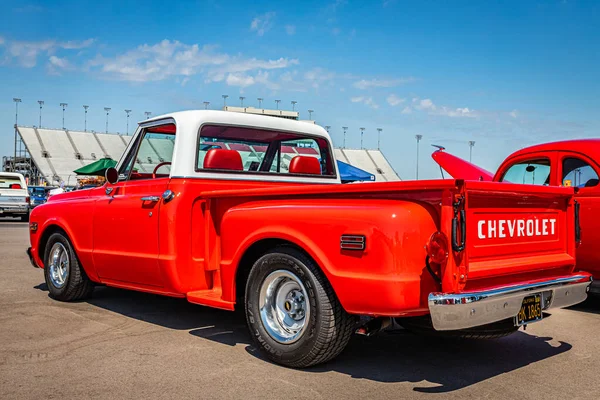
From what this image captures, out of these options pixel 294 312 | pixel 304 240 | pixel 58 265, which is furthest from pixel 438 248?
pixel 58 265

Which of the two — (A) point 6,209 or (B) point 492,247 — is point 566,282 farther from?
(A) point 6,209

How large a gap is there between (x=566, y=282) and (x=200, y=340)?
2972 millimetres

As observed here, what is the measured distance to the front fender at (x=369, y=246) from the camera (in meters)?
3.82

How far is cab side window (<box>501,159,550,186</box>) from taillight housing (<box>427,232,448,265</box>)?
4490 mm

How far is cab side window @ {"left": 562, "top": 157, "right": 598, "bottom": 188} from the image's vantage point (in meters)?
7.17

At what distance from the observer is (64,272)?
719 cm

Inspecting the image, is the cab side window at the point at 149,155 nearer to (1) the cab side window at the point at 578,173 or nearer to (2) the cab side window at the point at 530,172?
(2) the cab side window at the point at 530,172

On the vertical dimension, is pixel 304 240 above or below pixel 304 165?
below

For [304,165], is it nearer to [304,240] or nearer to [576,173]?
[304,240]

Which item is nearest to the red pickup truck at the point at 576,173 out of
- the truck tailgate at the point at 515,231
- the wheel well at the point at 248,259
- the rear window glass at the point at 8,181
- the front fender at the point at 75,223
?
the truck tailgate at the point at 515,231

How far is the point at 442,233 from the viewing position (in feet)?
12.5

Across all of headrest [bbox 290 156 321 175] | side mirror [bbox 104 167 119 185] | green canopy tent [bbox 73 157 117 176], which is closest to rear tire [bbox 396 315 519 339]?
headrest [bbox 290 156 321 175]

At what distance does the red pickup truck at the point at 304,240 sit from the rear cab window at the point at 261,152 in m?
0.02

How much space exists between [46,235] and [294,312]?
413cm
